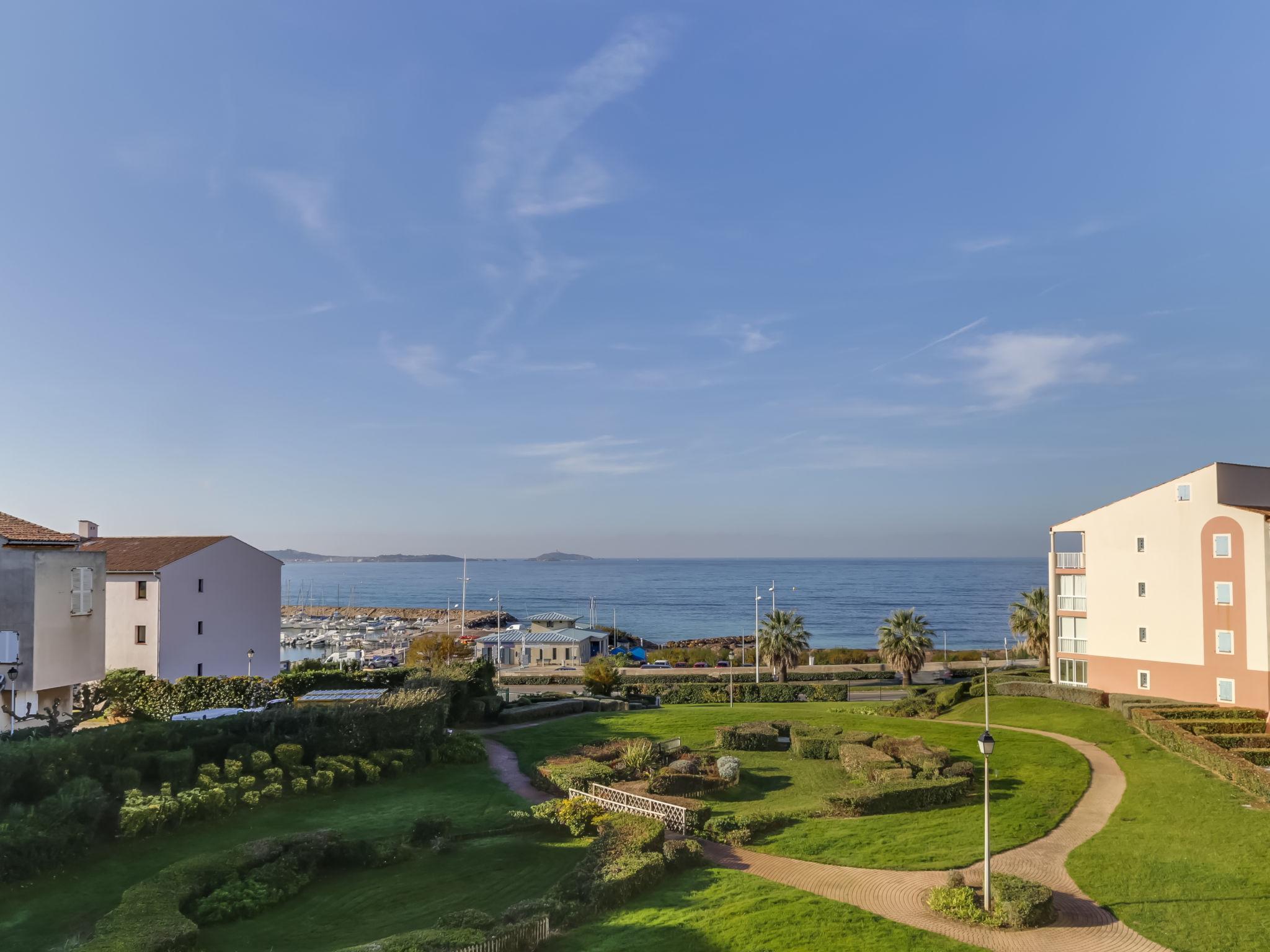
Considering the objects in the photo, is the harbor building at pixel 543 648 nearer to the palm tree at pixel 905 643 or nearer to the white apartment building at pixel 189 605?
the palm tree at pixel 905 643

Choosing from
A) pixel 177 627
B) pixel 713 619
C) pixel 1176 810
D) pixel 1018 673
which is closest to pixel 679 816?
pixel 1176 810

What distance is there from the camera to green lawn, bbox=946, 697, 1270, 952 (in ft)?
57.7

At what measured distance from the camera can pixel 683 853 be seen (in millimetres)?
21234

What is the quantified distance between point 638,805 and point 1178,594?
34145 millimetres

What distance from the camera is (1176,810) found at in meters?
26.2

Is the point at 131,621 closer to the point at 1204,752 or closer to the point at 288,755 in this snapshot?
the point at 288,755

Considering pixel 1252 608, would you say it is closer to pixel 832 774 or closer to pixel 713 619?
pixel 832 774

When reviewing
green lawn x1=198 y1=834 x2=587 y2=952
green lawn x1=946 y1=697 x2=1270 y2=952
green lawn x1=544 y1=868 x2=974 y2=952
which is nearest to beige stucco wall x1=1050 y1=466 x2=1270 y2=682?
green lawn x1=946 y1=697 x2=1270 y2=952

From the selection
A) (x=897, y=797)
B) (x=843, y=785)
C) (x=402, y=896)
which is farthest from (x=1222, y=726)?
(x=402, y=896)

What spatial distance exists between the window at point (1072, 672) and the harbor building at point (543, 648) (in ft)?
190

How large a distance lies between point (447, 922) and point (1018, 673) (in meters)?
51.1

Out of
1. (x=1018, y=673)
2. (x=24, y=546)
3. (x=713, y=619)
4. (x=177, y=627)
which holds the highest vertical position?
(x=24, y=546)

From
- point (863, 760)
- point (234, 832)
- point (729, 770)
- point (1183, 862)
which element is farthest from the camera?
point (863, 760)

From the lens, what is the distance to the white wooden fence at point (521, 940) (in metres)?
14.7
